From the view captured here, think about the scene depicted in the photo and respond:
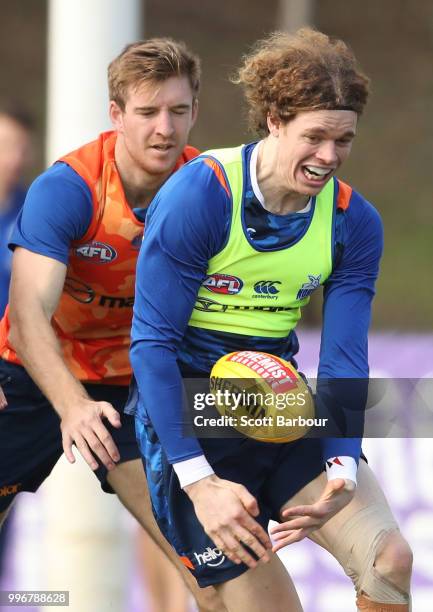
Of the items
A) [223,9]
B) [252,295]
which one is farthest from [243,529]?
[223,9]

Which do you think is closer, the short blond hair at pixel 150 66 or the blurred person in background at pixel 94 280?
the blurred person in background at pixel 94 280

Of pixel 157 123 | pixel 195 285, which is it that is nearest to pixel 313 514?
pixel 195 285

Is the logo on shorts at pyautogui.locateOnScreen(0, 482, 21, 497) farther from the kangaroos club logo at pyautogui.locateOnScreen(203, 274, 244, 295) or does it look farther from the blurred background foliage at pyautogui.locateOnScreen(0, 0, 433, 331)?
the blurred background foliage at pyautogui.locateOnScreen(0, 0, 433, 331)

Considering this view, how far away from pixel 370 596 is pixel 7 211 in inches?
128

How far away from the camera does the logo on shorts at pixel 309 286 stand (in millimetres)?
3691

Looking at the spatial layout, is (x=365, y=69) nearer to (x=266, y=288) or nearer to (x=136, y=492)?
(x=136, y=492)

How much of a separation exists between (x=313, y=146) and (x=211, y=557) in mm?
1247

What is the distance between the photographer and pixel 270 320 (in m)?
3.72

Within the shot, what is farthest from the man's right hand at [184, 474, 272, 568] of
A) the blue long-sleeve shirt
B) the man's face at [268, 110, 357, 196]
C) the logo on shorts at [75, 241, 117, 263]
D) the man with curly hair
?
the logo on shorts at [75, 241, 117, 263]

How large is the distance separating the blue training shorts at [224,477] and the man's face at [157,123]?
0.91 meters

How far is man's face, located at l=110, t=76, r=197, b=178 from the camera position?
Result: 409cm

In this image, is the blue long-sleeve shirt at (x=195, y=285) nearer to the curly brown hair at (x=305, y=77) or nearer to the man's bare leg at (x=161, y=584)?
the curly brown hair at (x=305, y=77)

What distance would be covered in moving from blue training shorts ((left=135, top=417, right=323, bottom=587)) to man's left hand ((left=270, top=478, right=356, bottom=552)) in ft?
0.75

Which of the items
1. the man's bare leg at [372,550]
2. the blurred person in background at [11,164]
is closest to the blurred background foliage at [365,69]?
the blurred person in background at [11,164]
